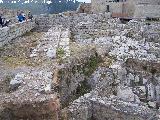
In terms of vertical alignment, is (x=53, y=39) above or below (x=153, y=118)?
above

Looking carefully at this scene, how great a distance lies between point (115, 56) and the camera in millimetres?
14656

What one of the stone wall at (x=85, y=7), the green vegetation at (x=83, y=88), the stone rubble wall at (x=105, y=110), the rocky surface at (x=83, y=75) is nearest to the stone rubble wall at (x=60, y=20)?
the rocky surface at (x=83, y=75)

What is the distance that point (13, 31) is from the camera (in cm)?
1652

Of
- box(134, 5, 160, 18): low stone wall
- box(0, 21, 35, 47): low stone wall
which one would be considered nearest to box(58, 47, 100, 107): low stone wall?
Result: box(0, 21, 35, 47): low stone wall

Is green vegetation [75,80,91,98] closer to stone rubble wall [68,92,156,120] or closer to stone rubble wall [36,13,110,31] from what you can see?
stone rubble wall [68,92,156,120]

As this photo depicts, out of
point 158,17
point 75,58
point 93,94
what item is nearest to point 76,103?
point 93,94

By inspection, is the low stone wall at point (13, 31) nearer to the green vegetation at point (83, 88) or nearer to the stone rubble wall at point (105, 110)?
the green vegetation at point (83, 88)

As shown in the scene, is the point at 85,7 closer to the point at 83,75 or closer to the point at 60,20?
the point at 60,20

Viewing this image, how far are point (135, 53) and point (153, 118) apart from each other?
5811 mm

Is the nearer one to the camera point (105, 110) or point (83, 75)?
point (105, 110)

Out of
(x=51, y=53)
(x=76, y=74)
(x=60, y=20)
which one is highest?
(x=60, y=20)

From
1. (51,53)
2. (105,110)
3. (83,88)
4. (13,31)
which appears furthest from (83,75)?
(13,31)

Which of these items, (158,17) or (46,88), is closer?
(46,88)

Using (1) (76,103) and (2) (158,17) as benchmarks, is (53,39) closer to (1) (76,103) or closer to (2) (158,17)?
(1) (76,103)
